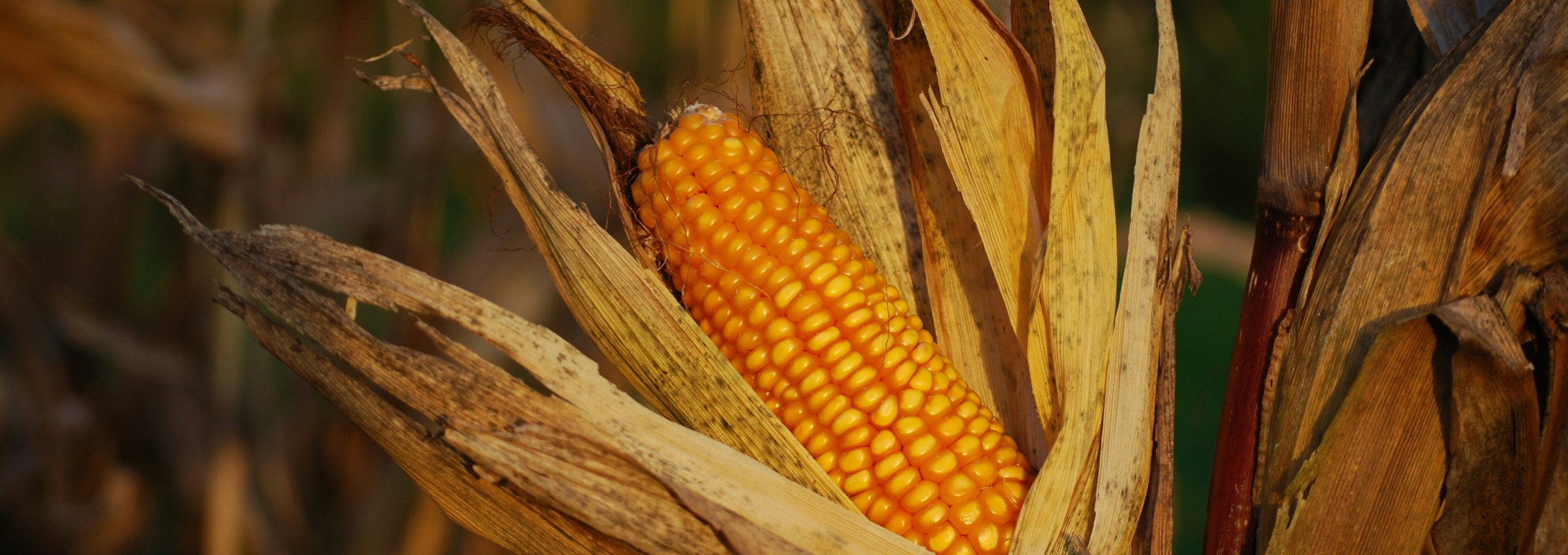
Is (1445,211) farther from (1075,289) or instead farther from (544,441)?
(544,441)

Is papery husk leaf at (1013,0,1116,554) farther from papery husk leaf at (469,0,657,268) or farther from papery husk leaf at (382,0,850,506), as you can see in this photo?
papery husk leaf at (469,0,657,268)

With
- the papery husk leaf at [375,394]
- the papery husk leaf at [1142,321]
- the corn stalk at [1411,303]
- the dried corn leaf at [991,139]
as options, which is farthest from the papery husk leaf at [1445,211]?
the papery husk leaf at [375,394]

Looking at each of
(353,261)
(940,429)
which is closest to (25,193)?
(353,261)

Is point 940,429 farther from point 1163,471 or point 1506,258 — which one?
point 1506,258

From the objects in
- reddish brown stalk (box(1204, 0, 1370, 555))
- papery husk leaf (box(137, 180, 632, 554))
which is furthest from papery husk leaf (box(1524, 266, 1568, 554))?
papery husk leaf (box(137, 180, 632, 554))

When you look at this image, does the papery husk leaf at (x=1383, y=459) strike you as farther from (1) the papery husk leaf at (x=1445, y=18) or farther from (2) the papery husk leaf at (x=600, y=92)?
(2) the papery husk leaf at (x=600, y=92)

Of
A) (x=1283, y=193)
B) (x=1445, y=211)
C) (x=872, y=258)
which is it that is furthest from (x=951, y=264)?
(x=1445, y=211)
